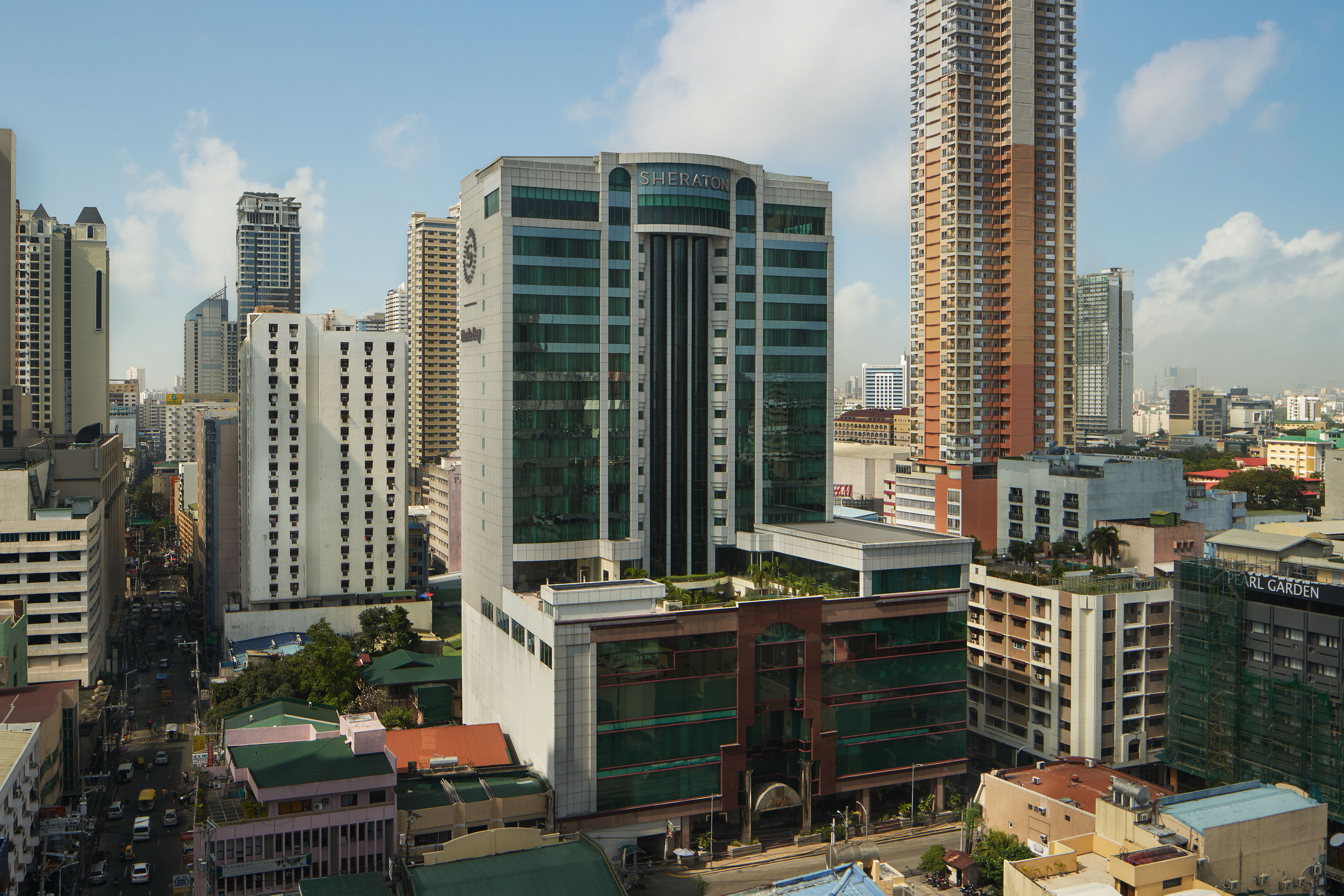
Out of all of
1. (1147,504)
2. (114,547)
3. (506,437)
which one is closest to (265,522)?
(114,547)

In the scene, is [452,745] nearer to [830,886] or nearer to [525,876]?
[525,876]

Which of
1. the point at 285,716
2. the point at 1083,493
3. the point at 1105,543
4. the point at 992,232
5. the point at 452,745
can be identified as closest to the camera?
the point at 452,745

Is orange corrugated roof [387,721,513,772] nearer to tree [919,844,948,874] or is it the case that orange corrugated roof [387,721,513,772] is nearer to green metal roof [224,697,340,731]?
green metal roof [224,697,340,731]

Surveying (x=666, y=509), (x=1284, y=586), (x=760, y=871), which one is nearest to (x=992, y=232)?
(x=666, y=509)

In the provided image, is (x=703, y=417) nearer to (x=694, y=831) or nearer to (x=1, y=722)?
(x=694, y=831)

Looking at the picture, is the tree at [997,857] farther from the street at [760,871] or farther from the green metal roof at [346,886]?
the green metal roof at [346,886]

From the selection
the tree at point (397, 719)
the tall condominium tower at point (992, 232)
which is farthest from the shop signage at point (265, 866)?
the tall condominium tower at point (992, 232)
